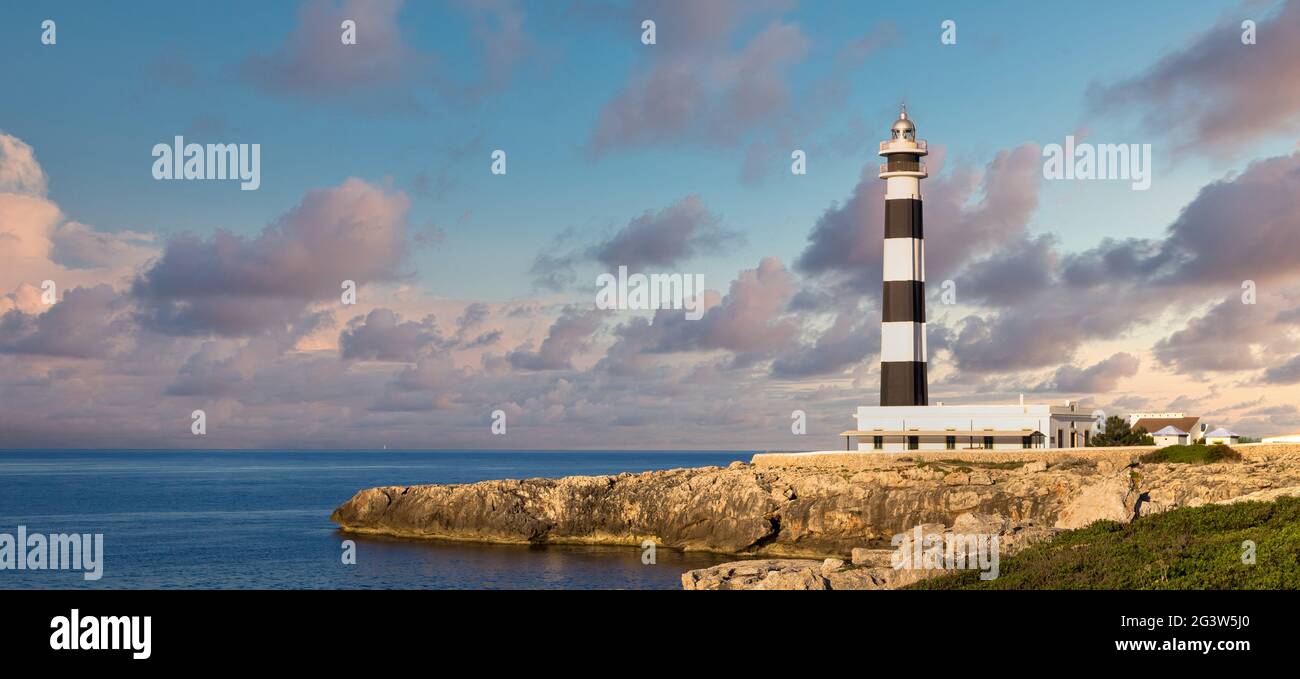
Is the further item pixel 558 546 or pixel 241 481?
pixel 241 481

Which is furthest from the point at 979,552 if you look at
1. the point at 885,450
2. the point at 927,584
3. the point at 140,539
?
the point at 140,539

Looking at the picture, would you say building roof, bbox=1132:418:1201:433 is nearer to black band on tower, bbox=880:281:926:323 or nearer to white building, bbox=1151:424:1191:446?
white building, bbox=1151:424:1191:446

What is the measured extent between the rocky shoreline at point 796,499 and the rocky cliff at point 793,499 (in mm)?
71

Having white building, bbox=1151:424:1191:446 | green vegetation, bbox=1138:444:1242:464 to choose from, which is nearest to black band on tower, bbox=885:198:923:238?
green vegetation, bbox=1138:444:1242:464

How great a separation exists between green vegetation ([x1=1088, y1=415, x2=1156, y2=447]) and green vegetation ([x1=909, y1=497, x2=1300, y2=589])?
55.2 meters

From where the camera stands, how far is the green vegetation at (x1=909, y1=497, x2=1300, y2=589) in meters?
19.4

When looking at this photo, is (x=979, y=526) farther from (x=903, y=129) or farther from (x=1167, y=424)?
(x=1167, y=424)

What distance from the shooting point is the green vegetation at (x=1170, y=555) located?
19438mm

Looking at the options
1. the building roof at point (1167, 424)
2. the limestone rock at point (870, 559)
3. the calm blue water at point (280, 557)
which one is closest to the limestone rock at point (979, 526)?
the limestone rock at point (870, 559)

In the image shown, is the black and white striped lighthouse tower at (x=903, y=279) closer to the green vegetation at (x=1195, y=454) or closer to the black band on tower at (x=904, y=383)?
the black band on tower at (x=904, y=383)

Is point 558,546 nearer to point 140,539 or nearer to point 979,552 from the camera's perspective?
point 140,539

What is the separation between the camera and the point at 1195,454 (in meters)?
66.2
